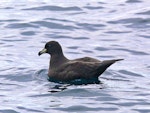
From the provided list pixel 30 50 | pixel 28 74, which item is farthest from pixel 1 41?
pixel 28 74

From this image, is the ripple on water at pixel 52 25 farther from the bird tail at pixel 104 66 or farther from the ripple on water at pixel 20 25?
the bird tail at pixel 104 66

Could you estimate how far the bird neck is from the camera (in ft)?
55.0

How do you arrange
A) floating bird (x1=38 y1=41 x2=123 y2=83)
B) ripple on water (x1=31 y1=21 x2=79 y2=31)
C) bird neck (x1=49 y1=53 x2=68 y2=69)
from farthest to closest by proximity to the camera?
ripple on water (x1=31 y1=21 x2=79 y2=31) < bird neck (x1=49 y1=53 x2=68 y2=69) < floating bird (x1=38 y1=41 x2=123 y2=83)

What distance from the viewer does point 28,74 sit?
653 inches

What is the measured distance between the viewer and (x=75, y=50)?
749 inches

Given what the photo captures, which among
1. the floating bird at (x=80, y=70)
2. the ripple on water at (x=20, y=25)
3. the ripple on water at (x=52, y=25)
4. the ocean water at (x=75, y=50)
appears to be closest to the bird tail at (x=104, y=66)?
the floating bird at (x=80, y=70)

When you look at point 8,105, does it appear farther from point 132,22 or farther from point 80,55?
point 132,22

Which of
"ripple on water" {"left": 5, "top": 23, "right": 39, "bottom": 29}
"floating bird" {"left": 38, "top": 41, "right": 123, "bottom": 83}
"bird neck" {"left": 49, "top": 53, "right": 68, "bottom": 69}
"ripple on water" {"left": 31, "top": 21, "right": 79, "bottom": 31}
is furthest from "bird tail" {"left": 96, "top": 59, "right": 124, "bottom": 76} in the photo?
"ripple on water" {"left": 5, "top": 23, "right": 39, "bottom": 29}

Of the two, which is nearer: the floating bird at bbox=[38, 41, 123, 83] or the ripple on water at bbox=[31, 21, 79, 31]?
the floating bird at bbox=[38, 41, 123, 83]

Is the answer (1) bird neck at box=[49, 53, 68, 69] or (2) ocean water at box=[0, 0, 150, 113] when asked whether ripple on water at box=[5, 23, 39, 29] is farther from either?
(1) bird neck at box=[49, 53, 68, 69]

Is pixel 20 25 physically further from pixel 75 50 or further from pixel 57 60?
pixel 57 60

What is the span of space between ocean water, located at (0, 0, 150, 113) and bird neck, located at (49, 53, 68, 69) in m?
0.32

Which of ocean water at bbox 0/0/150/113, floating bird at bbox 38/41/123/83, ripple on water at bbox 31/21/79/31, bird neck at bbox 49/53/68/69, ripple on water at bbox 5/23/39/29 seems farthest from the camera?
ripple on water at bbox 5/23/39/29

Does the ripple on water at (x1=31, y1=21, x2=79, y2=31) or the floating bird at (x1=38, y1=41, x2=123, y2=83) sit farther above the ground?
the ripple on water at (x1=31, y1=21, x2=79, y2=31)
